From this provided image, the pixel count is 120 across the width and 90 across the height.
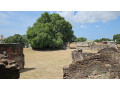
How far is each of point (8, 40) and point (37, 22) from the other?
21.8 m

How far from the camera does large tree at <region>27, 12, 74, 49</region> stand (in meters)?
31.1

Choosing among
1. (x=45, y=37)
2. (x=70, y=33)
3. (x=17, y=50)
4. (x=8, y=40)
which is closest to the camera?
(x=17, y=50)

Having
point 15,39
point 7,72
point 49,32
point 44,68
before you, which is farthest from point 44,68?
point 15,39

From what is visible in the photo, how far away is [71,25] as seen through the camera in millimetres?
39156

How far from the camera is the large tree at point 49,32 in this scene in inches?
1224

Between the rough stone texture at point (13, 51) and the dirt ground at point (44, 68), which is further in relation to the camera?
the rough stone texture at point (13, 51)

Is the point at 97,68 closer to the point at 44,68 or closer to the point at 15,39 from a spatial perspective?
the point at 44,68

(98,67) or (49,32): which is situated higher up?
(49,32)

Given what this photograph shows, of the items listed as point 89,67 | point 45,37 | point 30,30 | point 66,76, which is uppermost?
point 30,30

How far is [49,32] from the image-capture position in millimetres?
32156

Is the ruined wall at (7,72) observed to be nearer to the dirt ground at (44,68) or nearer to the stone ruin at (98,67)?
the stone ruin at (98,67)

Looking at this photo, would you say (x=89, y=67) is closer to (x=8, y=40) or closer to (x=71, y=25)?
(x=71, y=25)

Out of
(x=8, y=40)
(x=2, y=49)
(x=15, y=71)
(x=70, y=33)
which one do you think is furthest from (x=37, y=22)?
(x=15, y=71)

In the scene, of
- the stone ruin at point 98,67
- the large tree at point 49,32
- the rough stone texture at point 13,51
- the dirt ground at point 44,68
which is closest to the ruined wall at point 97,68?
the stone ruin at point 98,67
